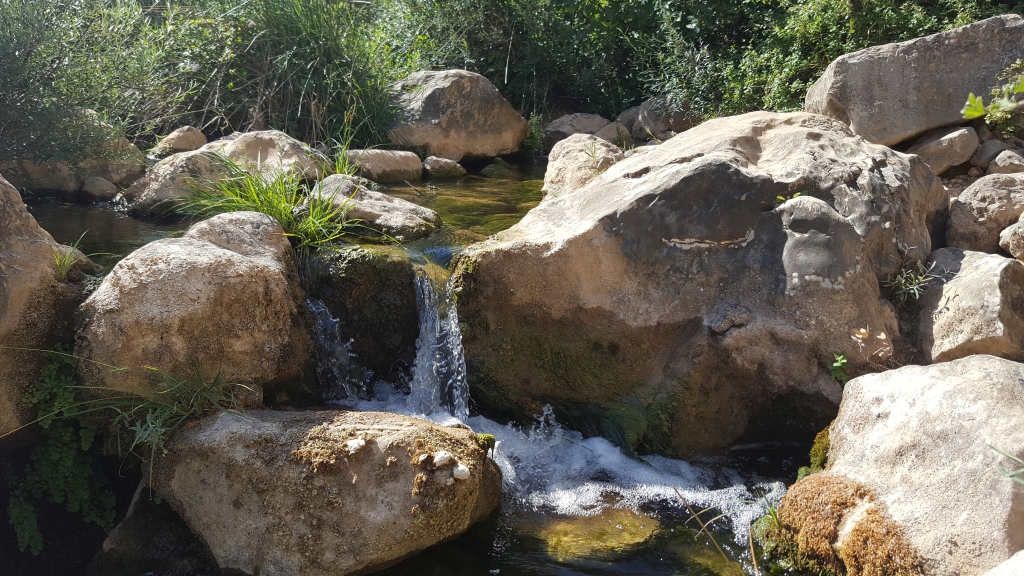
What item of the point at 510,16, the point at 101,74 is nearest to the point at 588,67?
the point at 510,16

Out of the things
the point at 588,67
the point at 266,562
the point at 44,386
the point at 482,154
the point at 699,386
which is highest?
the point at 588,67

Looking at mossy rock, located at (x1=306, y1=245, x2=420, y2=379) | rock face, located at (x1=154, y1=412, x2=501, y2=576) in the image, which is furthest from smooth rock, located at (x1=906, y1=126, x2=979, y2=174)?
rock face, located at (x1=154, y1=412, x2=501, y2=576)

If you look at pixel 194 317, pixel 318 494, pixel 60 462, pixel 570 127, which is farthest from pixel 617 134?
pixel 60 462

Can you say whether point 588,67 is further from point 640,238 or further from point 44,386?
point 44,386

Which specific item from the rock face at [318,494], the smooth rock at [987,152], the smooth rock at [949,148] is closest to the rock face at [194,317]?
the rock face at [318,494]

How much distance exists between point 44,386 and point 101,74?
3996 mm

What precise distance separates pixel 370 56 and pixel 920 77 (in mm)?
5976

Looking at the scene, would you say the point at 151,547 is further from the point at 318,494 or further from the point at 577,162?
the point at 577,162

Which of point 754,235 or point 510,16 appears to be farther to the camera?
point 510,16

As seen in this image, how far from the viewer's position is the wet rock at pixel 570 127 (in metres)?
10.2

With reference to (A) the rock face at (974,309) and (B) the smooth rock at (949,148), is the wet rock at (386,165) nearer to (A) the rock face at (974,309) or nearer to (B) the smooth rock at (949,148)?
(B) the smooth rock at (949,148)

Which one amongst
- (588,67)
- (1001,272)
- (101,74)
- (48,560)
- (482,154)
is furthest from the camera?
(588,67)

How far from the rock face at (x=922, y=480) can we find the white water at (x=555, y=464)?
0.52m

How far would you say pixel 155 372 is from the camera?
385 cm
